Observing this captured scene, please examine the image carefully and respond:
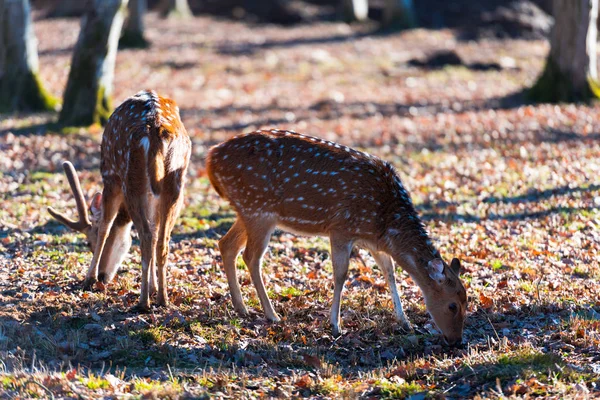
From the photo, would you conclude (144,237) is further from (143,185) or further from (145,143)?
(145,143)

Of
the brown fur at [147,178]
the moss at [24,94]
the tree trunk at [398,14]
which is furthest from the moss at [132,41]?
the brown fur at [147,178]

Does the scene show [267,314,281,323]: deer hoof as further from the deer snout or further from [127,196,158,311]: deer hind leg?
the deer snout

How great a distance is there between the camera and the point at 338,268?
304 inches

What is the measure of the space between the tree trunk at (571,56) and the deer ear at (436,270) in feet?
44.2

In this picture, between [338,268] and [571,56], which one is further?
[571,56]

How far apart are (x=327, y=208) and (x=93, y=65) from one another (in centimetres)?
872

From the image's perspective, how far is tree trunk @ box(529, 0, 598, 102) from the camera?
19203 mm

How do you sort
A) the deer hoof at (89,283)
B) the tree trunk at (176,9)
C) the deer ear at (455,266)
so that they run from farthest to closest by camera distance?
the tree trunk at (176,9) → the deer hoof at (89,283) → the deer ear at (455,266)

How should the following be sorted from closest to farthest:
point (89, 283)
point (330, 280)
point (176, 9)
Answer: point (89, 283) < point (330, 280) < point (176, 9)

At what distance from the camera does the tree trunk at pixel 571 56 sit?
19.2 m

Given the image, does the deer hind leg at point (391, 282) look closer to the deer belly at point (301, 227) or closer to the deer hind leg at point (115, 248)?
the deer belly at point (301, 227)

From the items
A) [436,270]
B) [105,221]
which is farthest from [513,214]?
[105,221]

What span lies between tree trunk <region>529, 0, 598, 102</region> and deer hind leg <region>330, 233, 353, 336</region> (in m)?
13.5

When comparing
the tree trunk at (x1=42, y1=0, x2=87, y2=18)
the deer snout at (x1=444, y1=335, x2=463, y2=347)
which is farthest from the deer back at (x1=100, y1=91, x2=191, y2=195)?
the tree trunk at (x1=42, y1=0, x2=87, y2=18)
